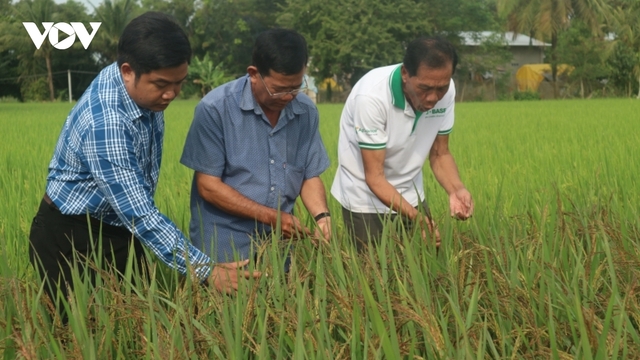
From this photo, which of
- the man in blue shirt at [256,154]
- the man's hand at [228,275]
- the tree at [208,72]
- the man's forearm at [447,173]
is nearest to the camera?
the man's hand at [228,275]

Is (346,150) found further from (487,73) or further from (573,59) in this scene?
(487,73)

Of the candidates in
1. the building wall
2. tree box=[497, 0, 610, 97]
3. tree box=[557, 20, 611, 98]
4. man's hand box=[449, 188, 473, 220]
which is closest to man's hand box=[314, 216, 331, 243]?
man's hand box=[449, 188, 473, 220]

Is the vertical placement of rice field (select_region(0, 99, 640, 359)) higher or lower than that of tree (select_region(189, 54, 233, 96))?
higher

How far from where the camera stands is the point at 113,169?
1.99 m

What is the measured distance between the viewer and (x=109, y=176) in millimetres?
1992

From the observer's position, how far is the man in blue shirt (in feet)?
7.70

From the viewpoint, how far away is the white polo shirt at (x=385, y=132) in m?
2.76

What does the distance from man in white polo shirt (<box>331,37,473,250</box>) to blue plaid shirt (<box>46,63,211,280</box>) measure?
0.66 metres

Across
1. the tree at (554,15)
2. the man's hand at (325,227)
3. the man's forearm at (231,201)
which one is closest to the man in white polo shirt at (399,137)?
the man's hand at (325,227)

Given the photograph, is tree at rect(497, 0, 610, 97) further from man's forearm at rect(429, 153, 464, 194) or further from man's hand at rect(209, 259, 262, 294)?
man's hand at rect(209, 259, 262, 294)

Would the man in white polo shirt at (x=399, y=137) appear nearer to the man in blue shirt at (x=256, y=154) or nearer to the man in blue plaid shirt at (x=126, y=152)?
the man in blue shirt at (x=256, y=154)

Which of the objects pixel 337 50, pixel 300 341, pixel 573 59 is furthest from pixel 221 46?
pixel 300 341

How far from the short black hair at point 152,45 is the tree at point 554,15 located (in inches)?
1212
